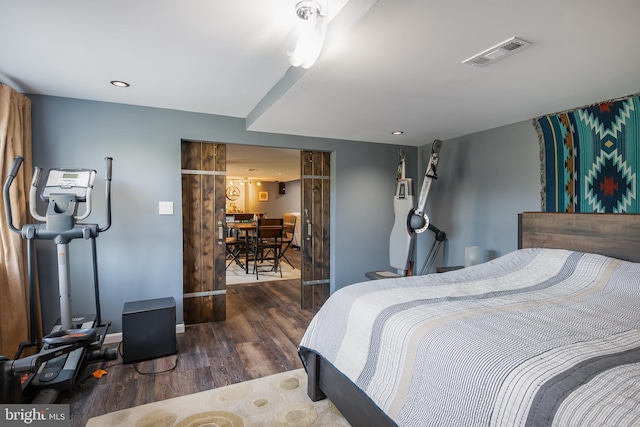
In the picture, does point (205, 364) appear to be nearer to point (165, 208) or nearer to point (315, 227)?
point (165, 208)

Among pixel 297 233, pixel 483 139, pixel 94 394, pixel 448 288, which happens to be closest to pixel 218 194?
pixel 94 394

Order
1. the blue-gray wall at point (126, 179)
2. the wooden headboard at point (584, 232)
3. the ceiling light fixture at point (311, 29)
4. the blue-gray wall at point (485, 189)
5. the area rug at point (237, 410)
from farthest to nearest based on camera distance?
1. the blue-gray wall at point (485, 189)
2. the blue-gray wall at point (126, 179)
3. the wooden headboard at point (584, 232)
4. the area rug at point (237, 410)
5. the ceiling light fixture at point (311, 29)

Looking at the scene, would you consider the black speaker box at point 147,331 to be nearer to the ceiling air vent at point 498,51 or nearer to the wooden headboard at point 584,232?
the ceiling air vent at point 498,51

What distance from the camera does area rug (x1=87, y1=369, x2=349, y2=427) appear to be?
72.7 inches

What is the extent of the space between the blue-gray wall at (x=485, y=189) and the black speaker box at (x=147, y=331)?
3209 mm

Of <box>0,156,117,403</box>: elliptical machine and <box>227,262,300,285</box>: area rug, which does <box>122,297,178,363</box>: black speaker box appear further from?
<box>227,262,300,285</box>: area rug

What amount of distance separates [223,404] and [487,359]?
5.42 ft

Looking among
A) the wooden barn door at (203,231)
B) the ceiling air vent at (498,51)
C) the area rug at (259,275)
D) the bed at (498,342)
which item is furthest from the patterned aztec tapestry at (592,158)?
the area rug at (259,275)

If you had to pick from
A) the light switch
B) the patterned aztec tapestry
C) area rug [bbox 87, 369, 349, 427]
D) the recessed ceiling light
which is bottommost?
area rug [bbox 87, 369, 349, 427]

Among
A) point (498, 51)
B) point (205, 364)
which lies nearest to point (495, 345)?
point (498, 51)

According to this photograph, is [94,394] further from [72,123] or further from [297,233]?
[297,233]

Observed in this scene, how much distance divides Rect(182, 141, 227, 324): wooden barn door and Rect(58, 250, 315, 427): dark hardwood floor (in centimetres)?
23

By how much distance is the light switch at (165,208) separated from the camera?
3.18m

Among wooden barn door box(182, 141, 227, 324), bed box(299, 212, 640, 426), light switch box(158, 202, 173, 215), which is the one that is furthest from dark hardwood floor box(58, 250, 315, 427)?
light switch box(158, 202, 173, 215)
